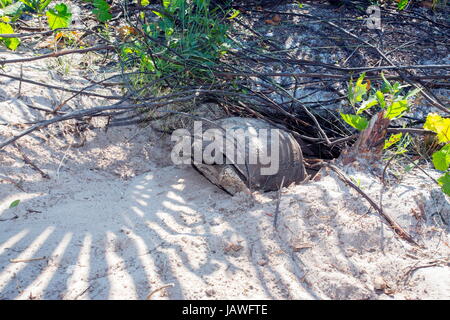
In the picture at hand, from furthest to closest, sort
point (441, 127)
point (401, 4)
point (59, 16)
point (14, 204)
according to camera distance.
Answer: point (401, 4), point (59, 16), point (14, 204), point (441, 127)

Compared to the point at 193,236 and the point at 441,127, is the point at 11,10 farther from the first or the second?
the point at 441,127

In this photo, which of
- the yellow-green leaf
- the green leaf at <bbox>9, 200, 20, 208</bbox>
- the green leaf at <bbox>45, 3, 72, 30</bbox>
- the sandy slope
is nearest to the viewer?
the sandy slope

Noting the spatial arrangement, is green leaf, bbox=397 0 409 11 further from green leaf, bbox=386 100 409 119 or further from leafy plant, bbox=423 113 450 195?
leafy plant, bbox=423 113 450 195

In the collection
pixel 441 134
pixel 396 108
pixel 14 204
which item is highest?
pixel 396 108

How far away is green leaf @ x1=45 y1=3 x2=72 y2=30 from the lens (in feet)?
9.51

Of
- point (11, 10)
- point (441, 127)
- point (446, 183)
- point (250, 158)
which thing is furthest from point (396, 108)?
point (11, 10)

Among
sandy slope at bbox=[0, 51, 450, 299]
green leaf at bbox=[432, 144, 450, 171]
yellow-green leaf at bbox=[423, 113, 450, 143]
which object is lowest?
sandy slope at bbox=[0, 51, 450, 299]

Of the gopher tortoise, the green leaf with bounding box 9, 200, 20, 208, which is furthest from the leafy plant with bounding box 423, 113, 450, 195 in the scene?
the green leaf with bounding box 9, 200, 20, 208

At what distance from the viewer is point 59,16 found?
2.92 metres

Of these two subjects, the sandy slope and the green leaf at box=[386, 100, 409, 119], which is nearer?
the sandy slope

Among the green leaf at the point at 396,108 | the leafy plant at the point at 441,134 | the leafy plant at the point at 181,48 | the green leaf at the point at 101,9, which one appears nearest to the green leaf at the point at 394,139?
the green leaf at the point at 396,108

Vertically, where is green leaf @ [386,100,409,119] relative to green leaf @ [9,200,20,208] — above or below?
above

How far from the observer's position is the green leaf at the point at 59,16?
9.51 ft
